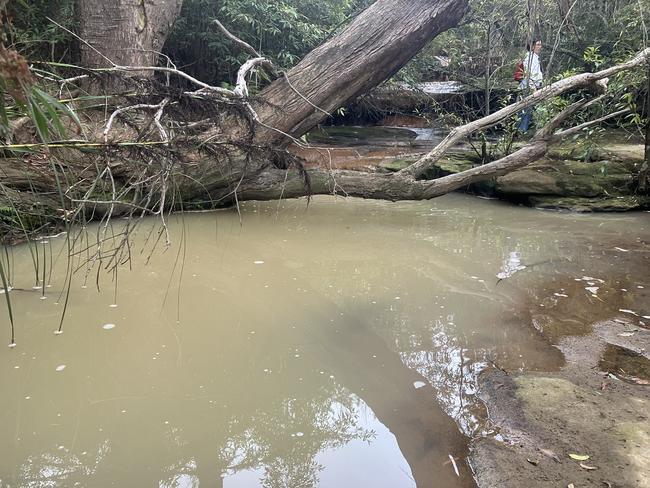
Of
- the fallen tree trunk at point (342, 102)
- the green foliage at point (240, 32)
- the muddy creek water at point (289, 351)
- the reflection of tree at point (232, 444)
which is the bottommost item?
the reflection of tree at point (232, 444)

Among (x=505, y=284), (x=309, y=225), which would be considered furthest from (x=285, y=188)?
(x=505, y=284)

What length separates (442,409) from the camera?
220 cm

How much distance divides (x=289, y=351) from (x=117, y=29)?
4.03 m

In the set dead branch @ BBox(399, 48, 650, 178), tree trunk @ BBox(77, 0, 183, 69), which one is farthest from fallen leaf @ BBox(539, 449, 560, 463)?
tree trunk @ BBox(77, 0, 183, 69)

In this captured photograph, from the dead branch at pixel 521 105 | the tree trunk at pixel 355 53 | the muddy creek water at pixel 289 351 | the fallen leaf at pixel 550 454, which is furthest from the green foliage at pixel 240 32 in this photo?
the fallen leaf at pixel 550 454

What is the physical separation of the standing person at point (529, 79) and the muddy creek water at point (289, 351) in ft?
7.91

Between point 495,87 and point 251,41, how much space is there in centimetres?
399

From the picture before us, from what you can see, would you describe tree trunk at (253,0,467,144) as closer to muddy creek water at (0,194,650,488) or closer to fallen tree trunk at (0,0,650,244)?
fallen tree trunk at (0,0,650,244)

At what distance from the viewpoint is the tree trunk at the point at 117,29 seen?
5070 millimetres

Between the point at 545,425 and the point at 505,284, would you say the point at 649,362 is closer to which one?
the point at 545,425

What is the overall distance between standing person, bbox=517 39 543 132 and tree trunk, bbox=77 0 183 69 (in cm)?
416

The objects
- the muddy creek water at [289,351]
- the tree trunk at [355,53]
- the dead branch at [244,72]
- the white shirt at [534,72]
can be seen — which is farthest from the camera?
the white shirt at [534,72]

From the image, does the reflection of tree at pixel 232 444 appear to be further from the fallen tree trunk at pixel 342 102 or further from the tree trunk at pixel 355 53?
the tree trunk at pixel 355 53

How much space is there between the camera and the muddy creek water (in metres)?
1.91
